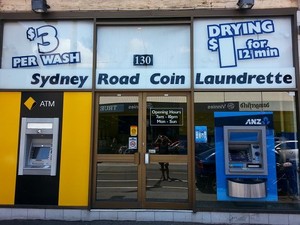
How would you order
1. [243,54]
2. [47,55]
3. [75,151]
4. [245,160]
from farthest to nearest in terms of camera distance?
[47,55] → [243,54] → [75,151] → [245,160]

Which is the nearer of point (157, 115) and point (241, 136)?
point (241, 136)

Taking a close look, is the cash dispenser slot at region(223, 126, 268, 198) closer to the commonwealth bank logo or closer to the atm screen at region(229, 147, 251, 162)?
the atm screen at region(229, 147, 251, 162)

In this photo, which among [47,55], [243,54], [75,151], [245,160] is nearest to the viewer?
[245,160]

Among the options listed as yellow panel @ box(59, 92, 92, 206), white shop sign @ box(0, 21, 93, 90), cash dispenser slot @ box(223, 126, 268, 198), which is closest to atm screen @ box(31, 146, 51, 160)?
yellow panel @ box(59, 92, 92, 206)

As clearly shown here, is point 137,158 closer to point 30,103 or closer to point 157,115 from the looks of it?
point 157,115

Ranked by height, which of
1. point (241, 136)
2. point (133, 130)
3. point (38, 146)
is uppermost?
point (133, 130)

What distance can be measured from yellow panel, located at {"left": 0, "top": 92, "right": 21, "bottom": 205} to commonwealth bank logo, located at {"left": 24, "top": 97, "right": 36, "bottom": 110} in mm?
157

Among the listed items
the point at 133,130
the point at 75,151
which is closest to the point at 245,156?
the point at 133,130

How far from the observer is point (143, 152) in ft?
22.6

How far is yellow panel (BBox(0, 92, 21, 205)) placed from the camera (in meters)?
6.91

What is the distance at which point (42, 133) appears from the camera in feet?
23.0

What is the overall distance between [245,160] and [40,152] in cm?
394

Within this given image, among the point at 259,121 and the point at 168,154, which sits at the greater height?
the point at 259,121

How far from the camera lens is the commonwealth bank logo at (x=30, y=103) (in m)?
7.08
